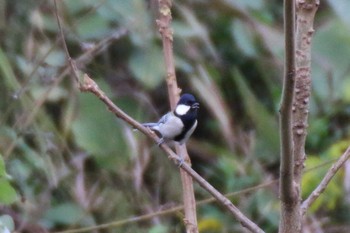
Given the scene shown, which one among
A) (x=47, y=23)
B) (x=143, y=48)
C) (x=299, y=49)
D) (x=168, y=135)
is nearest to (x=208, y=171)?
(x=143, y=48)

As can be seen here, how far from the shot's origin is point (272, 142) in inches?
117

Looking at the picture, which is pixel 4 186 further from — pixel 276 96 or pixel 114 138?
pixel 276 96

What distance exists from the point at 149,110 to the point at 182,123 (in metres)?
1.14

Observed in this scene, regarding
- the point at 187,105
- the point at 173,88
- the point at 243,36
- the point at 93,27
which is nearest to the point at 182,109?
the point at 187,105

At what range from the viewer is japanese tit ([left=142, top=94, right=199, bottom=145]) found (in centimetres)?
154

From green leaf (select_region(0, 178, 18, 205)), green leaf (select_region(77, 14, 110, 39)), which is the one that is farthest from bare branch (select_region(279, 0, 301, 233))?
green leaf (select_region(77, 14, 110, 39))

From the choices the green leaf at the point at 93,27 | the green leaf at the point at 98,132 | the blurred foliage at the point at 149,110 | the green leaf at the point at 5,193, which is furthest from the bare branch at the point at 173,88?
the green leaf at the point at 93,27

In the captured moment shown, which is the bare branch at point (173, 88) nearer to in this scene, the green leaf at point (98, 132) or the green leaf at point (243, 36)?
the green leaf at point (98, 132)

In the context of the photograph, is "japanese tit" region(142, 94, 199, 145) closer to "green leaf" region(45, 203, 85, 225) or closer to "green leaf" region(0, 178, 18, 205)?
"green leaf" region(0, 178, 18, 205)

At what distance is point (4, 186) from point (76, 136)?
1.35 meters

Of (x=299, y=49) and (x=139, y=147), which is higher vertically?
(x=139, y=147)

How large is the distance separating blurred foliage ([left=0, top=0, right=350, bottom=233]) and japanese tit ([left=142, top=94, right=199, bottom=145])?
0.49m

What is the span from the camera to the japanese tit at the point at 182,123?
1.54 metres

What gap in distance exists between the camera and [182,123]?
1.58 meters
